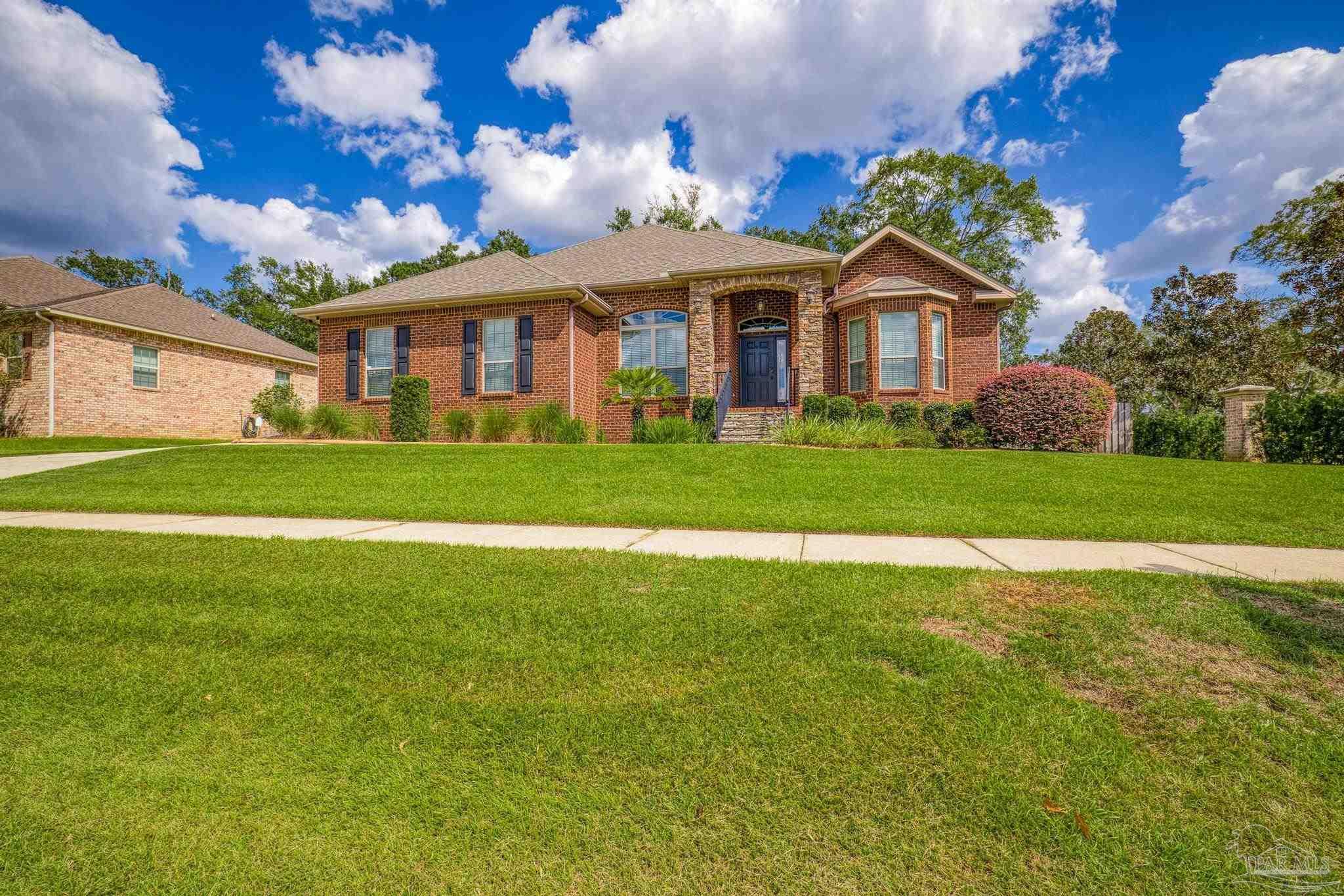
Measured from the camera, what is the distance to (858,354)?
15.6 meters

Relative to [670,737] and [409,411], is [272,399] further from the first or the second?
[670,737]

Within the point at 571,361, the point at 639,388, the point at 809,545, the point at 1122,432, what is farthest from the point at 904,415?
the point at 809,545

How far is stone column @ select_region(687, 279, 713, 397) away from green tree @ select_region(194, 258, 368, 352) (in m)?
33.0

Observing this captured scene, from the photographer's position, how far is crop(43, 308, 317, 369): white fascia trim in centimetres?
1664

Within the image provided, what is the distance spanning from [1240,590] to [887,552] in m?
1.87

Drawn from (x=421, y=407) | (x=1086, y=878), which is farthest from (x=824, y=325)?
(x=1086, y=878)

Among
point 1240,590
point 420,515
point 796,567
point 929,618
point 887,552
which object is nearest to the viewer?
point 929,618

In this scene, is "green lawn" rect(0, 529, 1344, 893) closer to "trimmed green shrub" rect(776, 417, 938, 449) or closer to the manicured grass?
"trimmed green shrub" rect(776, 417, 938, 449)

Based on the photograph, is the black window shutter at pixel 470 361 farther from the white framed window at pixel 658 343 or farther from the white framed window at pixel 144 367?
the white framed window at pixel 144 367

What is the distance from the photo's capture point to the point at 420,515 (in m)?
5.94

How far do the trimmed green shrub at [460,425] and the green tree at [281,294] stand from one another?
3053cm

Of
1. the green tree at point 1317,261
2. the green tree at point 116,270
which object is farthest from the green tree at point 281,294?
the green tree at point 1317,261

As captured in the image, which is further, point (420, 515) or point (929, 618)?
point (420, 515)

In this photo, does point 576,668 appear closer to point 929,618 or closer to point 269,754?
point 269,754
